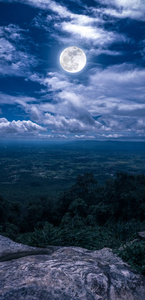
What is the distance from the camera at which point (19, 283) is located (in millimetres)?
3590

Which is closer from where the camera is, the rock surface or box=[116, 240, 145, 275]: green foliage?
the rock surface

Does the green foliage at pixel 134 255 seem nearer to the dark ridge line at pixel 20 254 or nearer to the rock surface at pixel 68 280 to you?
the rock surface at pixel 68 280

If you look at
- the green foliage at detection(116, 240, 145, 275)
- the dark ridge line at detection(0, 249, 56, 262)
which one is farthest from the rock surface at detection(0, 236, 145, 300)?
the dark ridge line at detection(0, 249, 56, 262)

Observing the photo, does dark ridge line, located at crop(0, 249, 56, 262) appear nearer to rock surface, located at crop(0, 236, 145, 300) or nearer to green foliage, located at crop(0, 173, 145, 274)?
rock surface, located at crop(0, 236, 145, 300)

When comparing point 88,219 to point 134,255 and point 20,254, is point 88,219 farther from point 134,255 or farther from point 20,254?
point 20,254

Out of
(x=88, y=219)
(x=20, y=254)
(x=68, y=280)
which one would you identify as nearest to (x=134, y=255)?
(x=68, y=280)

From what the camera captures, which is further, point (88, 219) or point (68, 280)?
point (88, 219)

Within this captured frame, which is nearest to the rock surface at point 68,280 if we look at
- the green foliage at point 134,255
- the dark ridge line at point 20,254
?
the green foliage at point 134,255

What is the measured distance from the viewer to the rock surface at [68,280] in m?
3.36

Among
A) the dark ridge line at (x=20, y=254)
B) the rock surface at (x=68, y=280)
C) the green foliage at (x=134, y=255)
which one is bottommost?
the dark ridge line at (x=20, y=254)

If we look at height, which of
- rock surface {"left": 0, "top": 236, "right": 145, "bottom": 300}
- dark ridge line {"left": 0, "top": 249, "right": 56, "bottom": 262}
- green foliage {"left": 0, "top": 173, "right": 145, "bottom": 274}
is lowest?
green foliage {"left": 0, "top": 173, "right": 145, "bottom": 274}

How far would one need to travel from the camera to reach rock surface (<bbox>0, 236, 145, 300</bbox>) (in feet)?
11.0

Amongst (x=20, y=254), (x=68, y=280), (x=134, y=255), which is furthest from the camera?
(x=20, y=254)

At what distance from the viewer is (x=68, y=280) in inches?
149
